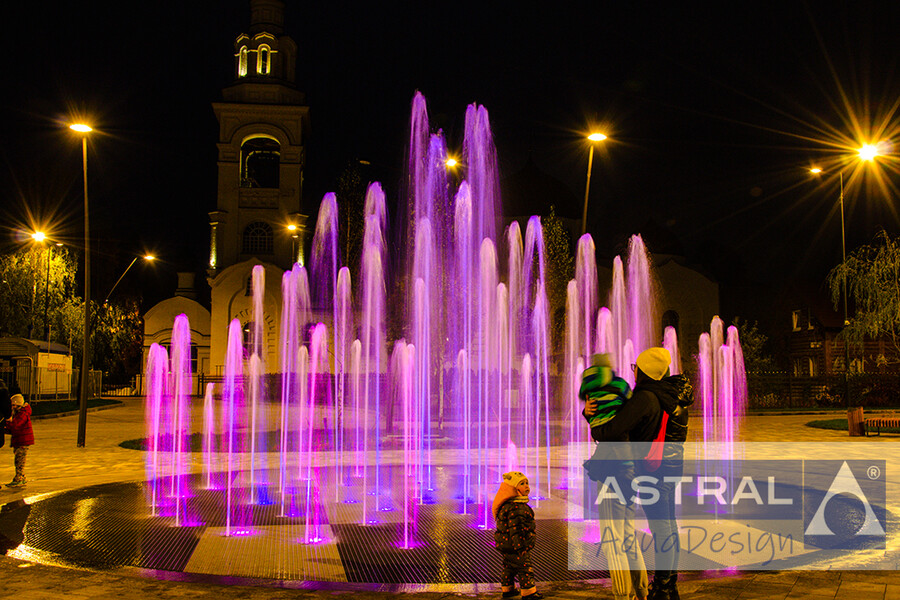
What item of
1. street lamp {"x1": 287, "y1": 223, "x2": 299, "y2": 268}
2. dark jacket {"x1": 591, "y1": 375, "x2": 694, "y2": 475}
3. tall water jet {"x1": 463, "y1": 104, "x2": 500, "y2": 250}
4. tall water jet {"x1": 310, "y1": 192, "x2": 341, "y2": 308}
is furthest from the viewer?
street lamp {"x1": 287, "y1": 223, "x2": 299, "y2": 268}

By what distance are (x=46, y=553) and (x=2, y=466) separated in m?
8.66

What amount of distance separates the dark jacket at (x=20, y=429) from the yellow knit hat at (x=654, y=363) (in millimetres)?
10718

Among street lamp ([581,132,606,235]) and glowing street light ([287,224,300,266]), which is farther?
glowing street light ([287,224,300,266])

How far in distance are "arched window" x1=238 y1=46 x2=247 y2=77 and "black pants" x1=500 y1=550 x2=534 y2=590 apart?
50.3 meters

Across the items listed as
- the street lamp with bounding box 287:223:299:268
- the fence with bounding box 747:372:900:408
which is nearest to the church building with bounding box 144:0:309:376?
the street lamp with bounding box 287:223:299:268

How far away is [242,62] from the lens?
5094 cm

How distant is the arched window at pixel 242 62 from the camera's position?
50.5m

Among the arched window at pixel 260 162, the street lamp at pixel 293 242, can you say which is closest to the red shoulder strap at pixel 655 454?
the street lamp at pixel 293 242

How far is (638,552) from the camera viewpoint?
487 centimetres

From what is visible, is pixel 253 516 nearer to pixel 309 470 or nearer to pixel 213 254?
pixel 309 470

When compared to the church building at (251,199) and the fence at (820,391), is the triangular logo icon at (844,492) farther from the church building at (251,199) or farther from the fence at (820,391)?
the church building at (251,199)

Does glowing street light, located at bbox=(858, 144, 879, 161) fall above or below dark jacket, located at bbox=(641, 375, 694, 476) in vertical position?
above

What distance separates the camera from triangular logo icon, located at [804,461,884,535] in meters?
8.49

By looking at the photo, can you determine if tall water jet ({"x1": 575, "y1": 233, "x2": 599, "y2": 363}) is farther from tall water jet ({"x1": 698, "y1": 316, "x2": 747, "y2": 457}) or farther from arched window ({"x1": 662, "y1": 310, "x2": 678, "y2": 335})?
arched window ({"x1": 662, "y1": 310, "x2": 678, "y2": 335})
